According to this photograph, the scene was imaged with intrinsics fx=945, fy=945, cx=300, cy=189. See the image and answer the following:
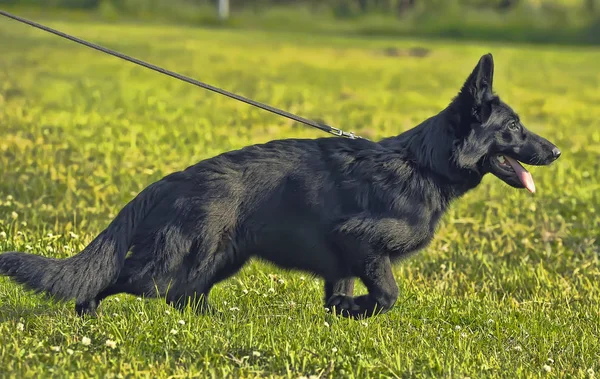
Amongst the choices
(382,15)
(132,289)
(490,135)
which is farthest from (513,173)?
(382,15)

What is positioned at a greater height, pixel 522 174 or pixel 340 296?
pixel 522 174

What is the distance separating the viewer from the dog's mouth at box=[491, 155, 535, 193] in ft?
15.7

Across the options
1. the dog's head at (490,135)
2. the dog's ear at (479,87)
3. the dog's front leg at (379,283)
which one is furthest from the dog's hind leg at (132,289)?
the dog's ear at (479,87)

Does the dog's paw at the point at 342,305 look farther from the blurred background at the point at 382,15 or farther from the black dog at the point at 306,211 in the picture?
the blurred background at the point at 382,15

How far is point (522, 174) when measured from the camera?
4816mm

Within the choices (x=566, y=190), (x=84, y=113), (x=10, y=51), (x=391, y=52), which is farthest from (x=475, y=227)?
(x=391, y=52)

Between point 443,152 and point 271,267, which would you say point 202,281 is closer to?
point 271,267

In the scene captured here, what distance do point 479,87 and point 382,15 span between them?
95.1 ft

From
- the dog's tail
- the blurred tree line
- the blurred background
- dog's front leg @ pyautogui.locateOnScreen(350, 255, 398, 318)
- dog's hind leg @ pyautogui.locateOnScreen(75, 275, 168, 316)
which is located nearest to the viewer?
the dog's tail

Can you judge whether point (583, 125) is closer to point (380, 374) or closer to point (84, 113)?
point (84, 113)

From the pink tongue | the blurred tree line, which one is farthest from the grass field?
the blurred tree line

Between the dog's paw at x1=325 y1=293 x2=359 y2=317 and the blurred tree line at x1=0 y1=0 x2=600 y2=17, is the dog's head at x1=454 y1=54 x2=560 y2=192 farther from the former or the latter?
the blurred tree line at x1=0 y1=0 x2=600 y2=17

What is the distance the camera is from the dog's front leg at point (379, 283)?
4.57 meters

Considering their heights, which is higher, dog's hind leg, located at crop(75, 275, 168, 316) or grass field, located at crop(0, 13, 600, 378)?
dog's hind leg, located at crop(75, 275, 168, 316)
